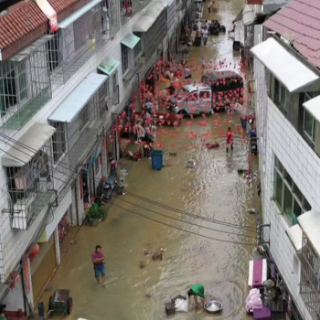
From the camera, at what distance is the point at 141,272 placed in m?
22.3

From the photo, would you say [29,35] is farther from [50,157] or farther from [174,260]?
[174,260]

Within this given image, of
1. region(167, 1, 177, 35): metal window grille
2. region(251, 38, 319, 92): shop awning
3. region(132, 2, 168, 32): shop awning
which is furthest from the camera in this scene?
region(167, 1, 177, 35): metal window grille

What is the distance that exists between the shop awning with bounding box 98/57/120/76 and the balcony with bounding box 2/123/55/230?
7.39 metres

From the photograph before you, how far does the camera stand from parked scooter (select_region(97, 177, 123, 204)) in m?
27.0

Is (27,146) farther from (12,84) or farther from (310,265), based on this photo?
(310,265)

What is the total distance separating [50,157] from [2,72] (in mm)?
4210

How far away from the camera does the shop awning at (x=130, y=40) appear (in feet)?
96.3

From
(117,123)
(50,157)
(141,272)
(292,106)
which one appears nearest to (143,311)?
(141,272)

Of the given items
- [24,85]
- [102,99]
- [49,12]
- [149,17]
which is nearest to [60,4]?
[49,12]

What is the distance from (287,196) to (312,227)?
13.3ft

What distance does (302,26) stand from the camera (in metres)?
17.5

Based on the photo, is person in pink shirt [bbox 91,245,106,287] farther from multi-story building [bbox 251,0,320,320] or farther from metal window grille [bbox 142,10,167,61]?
metal window grille [bbox 142,10,167,61]

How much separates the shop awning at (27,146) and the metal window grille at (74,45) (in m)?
2.53

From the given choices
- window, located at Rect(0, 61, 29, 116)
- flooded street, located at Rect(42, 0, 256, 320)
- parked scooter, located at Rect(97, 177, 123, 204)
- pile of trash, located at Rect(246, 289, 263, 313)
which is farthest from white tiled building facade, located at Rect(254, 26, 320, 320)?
parked scooter, located at Rect(97, 177, 123, 204)
